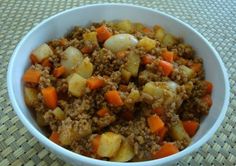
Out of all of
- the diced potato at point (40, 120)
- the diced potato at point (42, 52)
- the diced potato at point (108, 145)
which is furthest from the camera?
the diced potato at point (42, 52)

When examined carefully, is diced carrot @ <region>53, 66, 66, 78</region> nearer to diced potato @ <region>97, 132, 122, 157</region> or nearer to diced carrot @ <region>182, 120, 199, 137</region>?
diced potato @ <region>97, 132, 122, 157</region>

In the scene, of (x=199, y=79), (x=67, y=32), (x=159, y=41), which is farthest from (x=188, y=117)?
(x=67, y=32)

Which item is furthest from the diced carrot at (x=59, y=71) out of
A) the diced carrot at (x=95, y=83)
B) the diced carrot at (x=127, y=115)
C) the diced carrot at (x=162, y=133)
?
the diced carrot at (x=162, y=133)

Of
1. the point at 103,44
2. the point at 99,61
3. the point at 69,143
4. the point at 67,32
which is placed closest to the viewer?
the point at 69,143

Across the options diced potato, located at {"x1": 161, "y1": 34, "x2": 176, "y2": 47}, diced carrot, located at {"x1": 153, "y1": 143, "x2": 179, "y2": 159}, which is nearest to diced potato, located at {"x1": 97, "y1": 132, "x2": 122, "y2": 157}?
diced carrot, located at {"x1": 153, "y1": 143, "x2": 179, "y2": 159}

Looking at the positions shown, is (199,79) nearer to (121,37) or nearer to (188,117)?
(188,117)

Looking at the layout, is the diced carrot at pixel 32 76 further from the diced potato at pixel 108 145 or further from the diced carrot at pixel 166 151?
the diced carrot at pixel 166 151
